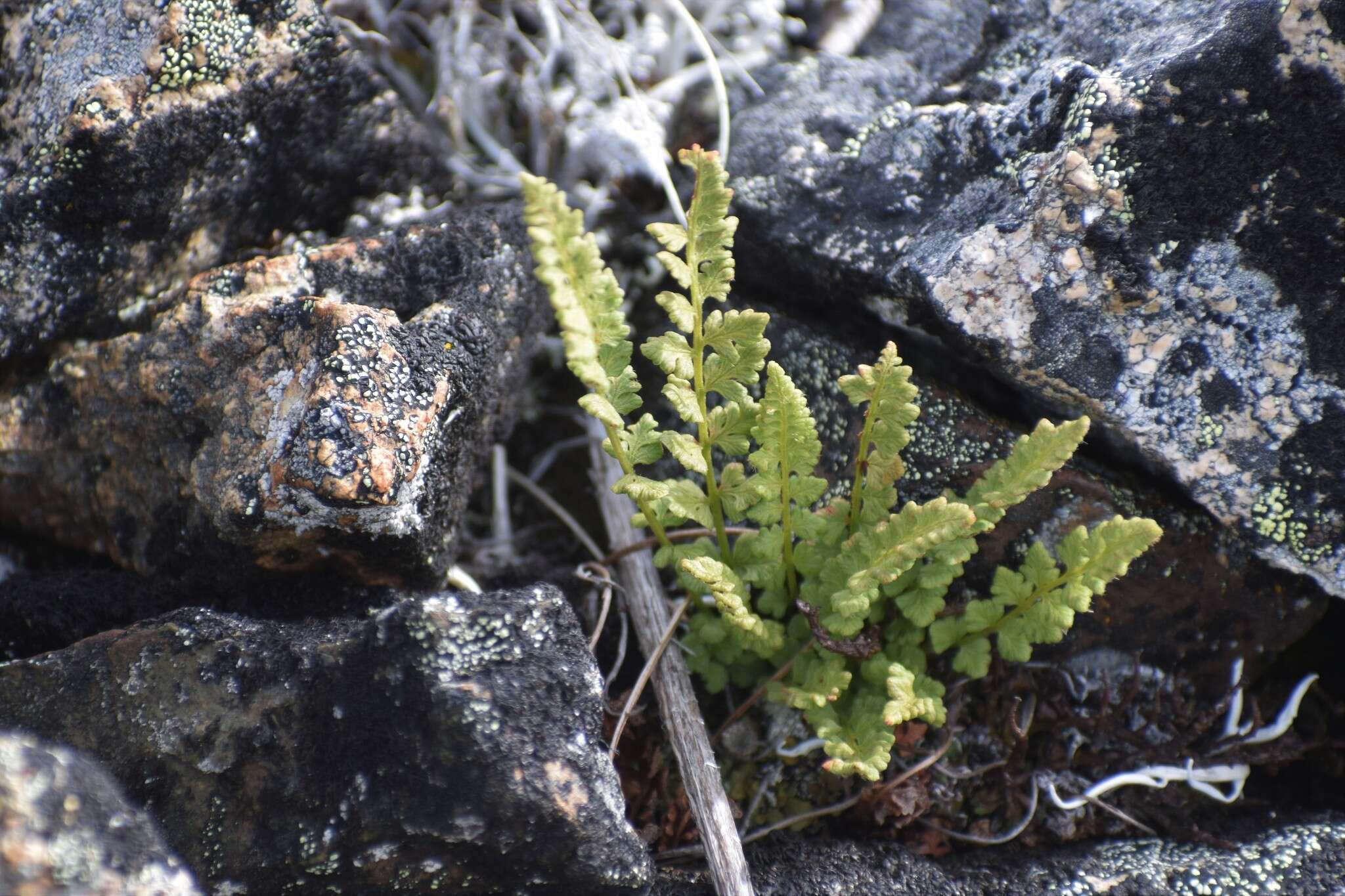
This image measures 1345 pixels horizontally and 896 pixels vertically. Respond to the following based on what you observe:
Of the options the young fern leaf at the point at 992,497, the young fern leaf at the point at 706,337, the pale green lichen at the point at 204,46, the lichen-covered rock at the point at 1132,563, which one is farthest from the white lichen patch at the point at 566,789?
the pale green lichen at the point at 204,46

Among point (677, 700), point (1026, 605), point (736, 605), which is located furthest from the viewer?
point (677, 700)

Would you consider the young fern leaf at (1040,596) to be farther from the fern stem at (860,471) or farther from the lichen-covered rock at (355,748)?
the lichen-covered rock at (355,748)

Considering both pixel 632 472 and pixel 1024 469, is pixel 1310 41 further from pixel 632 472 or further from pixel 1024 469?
pixel 632 472

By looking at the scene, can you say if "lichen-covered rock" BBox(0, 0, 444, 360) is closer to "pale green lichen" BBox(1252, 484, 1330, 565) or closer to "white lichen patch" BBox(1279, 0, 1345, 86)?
"white lichen patch" BBox(1279, 0, 1345, 86)

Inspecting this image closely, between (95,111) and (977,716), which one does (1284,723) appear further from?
(95,111)

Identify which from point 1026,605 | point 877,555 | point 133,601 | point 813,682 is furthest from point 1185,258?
point 133,601

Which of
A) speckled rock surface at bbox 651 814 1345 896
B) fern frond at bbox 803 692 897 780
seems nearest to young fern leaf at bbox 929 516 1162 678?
fern frond at bbox 803 692 897 780

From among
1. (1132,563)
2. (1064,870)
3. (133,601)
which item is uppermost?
(1132,563)
